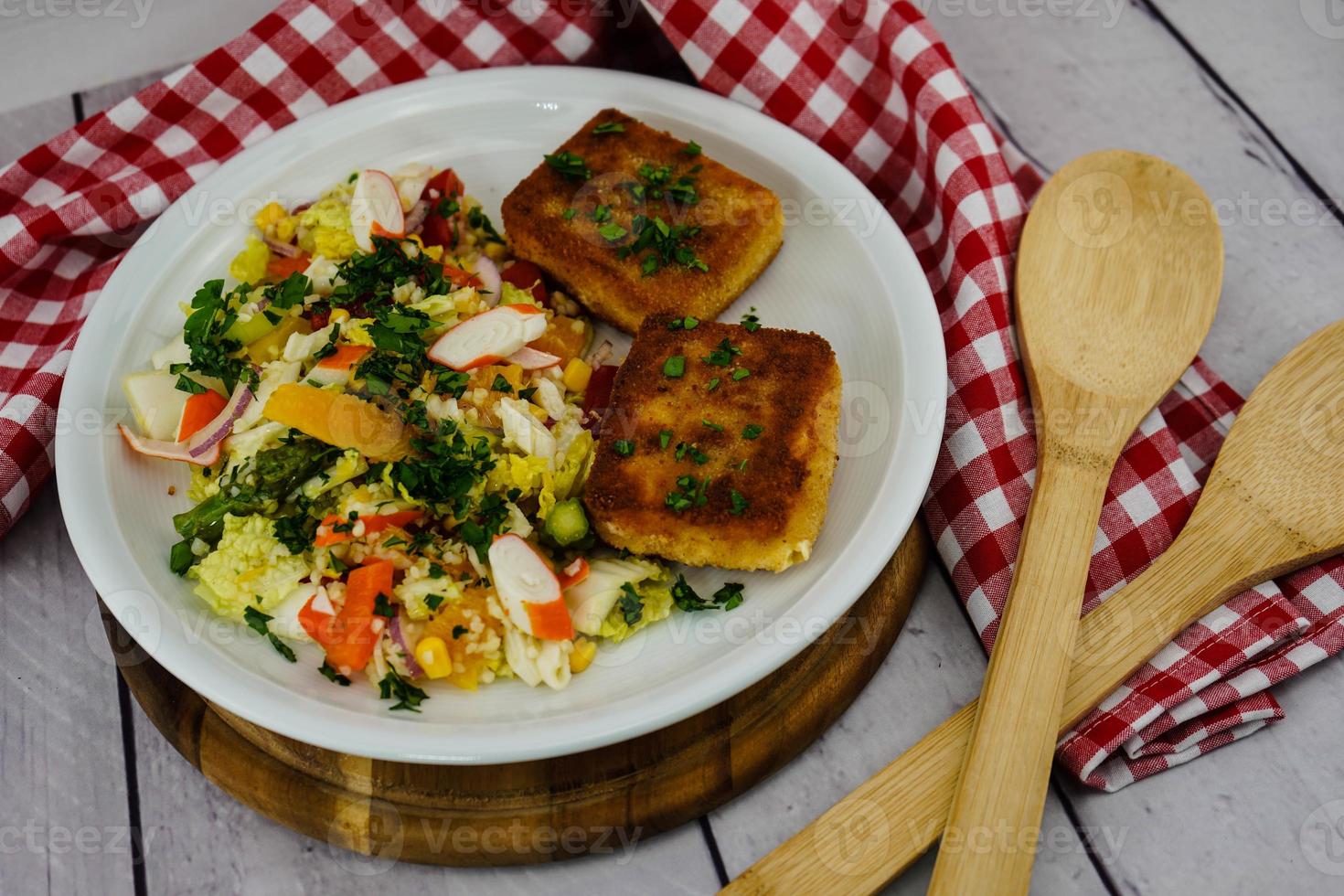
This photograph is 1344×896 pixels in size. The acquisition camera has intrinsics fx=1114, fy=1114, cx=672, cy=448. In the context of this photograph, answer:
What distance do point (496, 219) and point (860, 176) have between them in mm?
1557

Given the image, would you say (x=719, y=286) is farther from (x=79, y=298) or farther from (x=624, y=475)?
(x=79, y=298)

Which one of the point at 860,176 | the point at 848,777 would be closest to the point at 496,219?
the point at 860,176

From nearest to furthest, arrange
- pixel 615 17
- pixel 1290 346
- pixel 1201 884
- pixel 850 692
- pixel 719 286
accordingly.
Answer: pixel 1201 884, pixel 850 692, pixel 719 286, pixel 1290 346, pixel 615 17

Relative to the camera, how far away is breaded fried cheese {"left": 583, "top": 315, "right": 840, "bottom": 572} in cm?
343

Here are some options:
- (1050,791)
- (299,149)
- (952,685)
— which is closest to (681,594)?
(952,685)

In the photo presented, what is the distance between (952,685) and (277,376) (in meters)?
2.49

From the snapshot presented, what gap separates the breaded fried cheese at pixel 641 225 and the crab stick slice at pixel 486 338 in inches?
16.9

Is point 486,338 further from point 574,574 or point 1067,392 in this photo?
point 1067,392

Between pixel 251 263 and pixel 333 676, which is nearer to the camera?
pixel 333 676

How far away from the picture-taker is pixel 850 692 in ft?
11.7

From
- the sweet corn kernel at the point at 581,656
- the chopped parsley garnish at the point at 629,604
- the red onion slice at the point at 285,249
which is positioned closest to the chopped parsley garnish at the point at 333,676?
the sweet corn kernel at the point at 581,656

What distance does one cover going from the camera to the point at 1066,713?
3359 millimetres

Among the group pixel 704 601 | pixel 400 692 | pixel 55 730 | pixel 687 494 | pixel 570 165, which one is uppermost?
pixel 570 165

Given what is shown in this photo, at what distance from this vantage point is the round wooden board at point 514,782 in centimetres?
329
